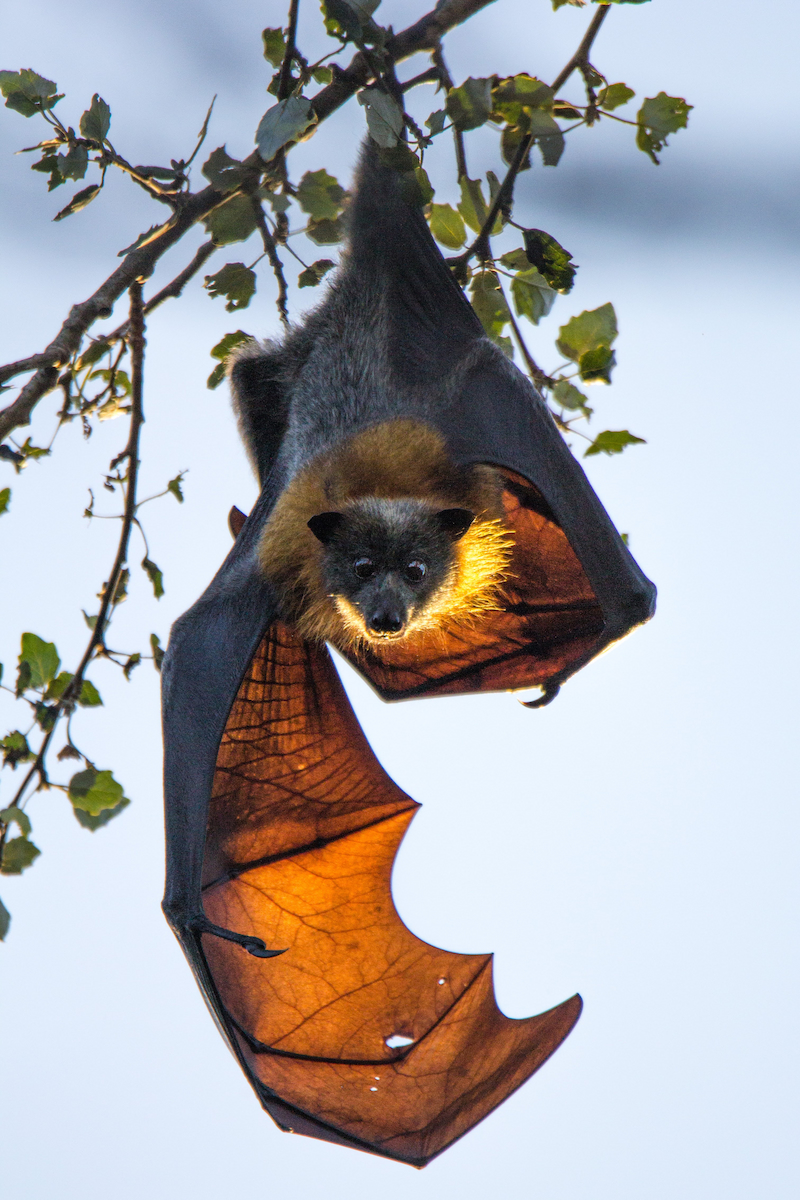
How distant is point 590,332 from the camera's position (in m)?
3.87

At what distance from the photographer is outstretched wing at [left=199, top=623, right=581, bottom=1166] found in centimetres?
424

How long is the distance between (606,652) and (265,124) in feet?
7.71

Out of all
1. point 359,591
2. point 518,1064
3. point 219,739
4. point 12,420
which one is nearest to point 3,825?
point 219,739

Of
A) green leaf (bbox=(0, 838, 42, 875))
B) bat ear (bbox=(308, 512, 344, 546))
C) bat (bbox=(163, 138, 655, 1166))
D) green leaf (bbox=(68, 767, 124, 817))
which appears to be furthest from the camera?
bat ear (bbox=(308, 512, 344, 546))

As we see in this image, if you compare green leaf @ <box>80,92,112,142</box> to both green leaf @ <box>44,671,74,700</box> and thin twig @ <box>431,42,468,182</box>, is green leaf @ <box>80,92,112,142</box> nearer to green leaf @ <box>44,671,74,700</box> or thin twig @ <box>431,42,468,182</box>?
thin twig @ <box>431,42,468,182</box>

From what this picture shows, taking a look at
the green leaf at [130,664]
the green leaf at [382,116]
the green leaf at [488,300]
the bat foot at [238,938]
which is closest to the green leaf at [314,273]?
Answer: the green leaf at [488,300]

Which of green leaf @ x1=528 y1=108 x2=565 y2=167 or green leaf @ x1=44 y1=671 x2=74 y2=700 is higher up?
green leaf @ x1=528 y1=108 x2=565 y2=167

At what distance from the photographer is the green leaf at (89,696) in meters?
3.60

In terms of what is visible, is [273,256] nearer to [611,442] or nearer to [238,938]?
[611,442]

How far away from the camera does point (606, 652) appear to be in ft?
13.6

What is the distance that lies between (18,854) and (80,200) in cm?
243

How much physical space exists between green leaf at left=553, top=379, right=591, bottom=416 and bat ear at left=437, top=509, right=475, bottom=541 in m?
0.71

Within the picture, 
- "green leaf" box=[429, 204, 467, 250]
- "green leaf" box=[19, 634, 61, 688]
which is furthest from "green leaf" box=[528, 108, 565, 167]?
"green leaf" box=[19, 634, 61, 688]

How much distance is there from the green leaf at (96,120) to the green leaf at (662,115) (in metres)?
1.94
